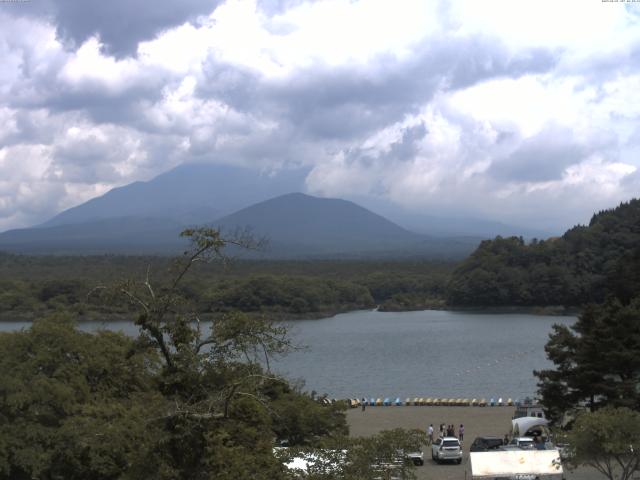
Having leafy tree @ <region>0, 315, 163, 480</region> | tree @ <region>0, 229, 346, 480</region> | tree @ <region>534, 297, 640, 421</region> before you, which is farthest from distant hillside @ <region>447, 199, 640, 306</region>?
tree @ <region>0, 229, 346, 480</region>

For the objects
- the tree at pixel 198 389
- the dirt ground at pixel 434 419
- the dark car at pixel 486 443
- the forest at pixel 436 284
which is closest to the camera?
the tree at pixel 198 389

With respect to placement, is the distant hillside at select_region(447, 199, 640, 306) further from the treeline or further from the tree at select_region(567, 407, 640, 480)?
the tree at select_region(567, 407, 640, 480)

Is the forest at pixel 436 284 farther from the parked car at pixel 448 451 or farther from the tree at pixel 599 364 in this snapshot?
the parked car at pixel 448 451

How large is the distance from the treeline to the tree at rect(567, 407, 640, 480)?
4773cm

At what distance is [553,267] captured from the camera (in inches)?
3425

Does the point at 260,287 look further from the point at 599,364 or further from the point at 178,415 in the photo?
the point at 178,415

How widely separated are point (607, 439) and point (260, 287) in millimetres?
69726

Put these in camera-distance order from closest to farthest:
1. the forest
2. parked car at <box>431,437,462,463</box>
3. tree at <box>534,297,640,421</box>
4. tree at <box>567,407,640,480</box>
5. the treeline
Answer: tree at <box>567,407,640,480</box>
parked car at <box>431,437,462,463</box>
tree at <box>534,297,640,421</box>
the treeline
the forest

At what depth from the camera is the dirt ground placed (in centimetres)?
2518

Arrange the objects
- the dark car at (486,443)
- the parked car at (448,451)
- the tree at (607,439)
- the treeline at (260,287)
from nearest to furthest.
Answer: the tree at (607,439) < the parked car at (448,451) < the dark car at (486,443) < the treeline at (260,287)

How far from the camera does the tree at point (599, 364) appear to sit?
69.0 ft

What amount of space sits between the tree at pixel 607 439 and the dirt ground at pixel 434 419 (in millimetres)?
6005

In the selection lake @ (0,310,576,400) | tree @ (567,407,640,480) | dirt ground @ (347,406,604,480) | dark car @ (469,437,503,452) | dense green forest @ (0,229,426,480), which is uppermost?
dense green forest @ (0,229,426,480)

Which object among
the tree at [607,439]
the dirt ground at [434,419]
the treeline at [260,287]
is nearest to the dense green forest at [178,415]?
the tree at [607,439]
